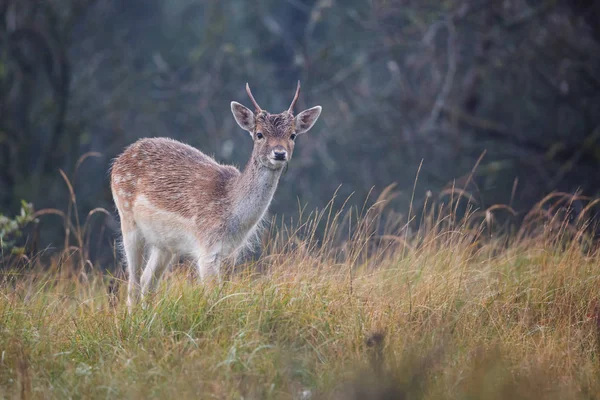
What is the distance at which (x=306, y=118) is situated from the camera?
7.25 m

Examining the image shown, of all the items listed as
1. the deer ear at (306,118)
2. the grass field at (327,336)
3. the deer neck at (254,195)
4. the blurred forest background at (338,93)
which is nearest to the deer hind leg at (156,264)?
the deer neck at (254,195)

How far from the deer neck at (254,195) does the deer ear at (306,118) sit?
1.67 feet

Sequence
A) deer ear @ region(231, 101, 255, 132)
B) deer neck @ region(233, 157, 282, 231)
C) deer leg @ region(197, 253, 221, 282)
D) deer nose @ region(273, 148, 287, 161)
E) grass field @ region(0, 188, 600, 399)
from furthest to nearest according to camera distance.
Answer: deer ear @ region(231, 101, 255, 132) → deer neck @ region(233, 157, 282, 231) → deer nose @ region(273, 148, 287, 161) → deer leg @ region(197, 253, 221, 282) → grass field @ region(0, 188, 600, 399)

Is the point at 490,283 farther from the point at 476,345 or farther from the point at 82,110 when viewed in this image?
the point at 82,110

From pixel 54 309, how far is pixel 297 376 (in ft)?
5.91

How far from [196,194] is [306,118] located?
3.66 feet

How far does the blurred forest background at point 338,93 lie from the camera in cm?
1178

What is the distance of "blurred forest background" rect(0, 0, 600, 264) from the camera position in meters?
11.8

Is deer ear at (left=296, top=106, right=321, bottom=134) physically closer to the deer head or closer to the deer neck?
the deer head

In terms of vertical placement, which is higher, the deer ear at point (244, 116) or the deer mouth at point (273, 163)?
the deer ear at point (244, 116)

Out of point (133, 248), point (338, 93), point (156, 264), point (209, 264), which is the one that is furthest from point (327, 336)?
point (338, 93)

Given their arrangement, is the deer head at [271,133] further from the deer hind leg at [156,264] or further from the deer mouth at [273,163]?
the deer hind leg at [156,264]

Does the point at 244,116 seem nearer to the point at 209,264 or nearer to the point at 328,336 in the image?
the point at 209,264

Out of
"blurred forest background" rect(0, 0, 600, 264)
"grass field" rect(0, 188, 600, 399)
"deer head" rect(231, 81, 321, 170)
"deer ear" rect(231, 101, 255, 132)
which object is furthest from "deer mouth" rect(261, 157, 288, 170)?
"blurred forest background" rect(0, 0, 600, 264)
